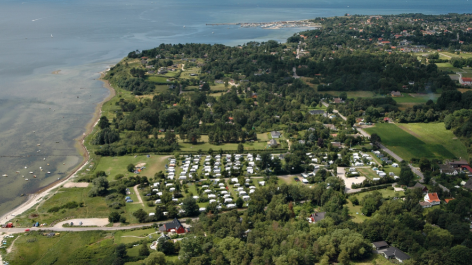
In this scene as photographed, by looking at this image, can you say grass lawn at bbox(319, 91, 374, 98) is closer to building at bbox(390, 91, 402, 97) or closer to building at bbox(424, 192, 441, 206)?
building at bbox(390, 91, 402, 97)

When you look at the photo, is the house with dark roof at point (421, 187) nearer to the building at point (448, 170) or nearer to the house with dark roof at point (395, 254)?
the building at point (448, 170)

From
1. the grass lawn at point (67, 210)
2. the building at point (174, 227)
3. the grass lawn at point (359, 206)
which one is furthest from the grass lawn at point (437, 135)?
the grass lawn at point (67, 210)

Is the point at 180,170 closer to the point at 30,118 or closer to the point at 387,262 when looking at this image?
the point at 387,262

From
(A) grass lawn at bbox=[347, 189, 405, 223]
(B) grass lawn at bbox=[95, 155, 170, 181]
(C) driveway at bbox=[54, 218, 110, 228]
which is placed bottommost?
(A) grass lawn at bbox=[347, 189, 405, 223]

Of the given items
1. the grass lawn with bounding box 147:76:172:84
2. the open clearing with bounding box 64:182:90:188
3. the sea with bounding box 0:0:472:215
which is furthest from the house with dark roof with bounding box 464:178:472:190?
the grass lawn with bounding box 147:76:172:84

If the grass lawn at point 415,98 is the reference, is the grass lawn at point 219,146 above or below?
below

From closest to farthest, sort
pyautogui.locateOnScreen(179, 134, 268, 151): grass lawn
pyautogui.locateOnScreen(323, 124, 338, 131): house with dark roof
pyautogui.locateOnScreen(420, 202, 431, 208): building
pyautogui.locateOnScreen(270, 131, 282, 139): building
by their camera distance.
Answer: pyautogui.locateOnScreen(420, 202, 431, 208): building
pyautogui.locateOnScreen(179, 134, 268, 151): grass lawn
pyautogui.locateOnScreen(270, 131, 282, 139): building
pyautogui.locateOnScreen(323, 124, 338, 131): house with dark roof
